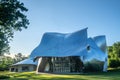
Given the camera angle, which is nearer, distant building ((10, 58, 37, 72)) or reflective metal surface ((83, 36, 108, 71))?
reflective metal surface ((83, 36, 108, 71))

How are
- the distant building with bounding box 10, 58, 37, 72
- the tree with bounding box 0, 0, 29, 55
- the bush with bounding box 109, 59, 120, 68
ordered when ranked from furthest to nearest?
the distant building with bounding box 10, 58, 37, 72
the bush with bounding box 109, 59, 120, 68
the tree with bounding box 0, 0, 29, 55

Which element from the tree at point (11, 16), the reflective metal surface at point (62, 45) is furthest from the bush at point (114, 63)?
the tree at point (11, 16)

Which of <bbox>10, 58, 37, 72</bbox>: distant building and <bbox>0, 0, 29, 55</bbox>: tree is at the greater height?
<bbox>0, 0, 29, 55</bbox>: tree

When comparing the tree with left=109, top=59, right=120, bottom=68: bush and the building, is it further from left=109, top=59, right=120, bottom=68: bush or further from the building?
left=109, top=59, right=120, bottom=68: bush

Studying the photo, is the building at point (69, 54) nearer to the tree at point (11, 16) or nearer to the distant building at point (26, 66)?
the tree at point (11, 16)

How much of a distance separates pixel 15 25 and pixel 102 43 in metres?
Result: 26.5

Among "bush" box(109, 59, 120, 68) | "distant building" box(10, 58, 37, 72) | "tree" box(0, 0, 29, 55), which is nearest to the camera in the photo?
"tree" box(0, 0, 29, 55)

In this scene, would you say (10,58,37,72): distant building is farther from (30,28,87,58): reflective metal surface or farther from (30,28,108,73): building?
(30,28,87,58): reflective metal surface

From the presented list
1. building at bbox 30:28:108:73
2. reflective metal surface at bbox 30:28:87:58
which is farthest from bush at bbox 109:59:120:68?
reflective metal surface at bbox 30:28:87:58

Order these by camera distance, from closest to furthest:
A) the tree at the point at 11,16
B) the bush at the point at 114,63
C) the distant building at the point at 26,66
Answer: the tree at the point at 11,16 < the bush at the point at 114,63 < the distant building at the point at 26,66

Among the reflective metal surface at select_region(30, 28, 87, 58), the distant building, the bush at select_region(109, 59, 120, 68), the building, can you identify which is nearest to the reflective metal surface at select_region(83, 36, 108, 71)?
the building

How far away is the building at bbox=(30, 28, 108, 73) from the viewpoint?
42.8m

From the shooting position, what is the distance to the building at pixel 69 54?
4284 cm

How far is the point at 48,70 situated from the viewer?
4862 cm
